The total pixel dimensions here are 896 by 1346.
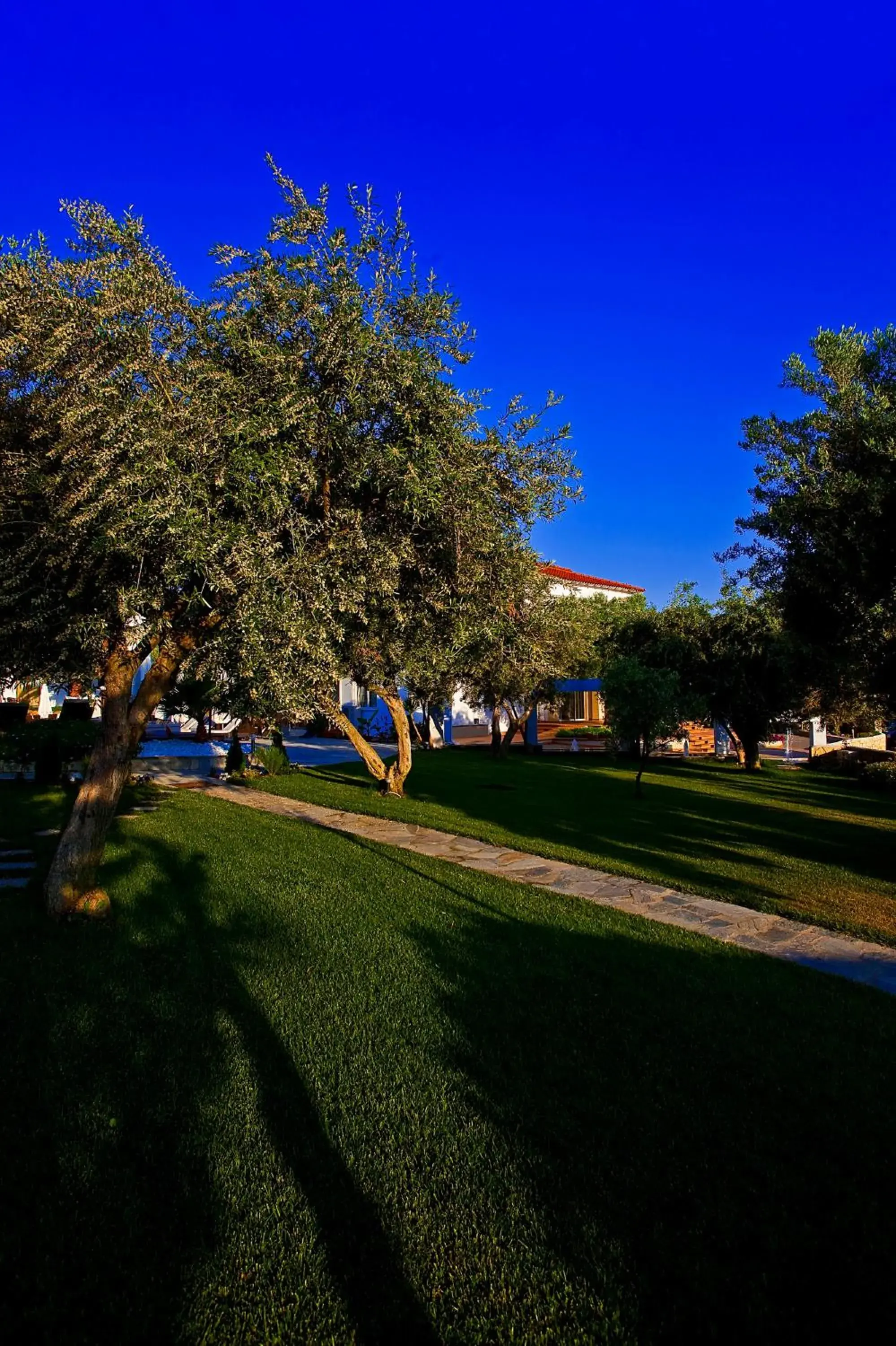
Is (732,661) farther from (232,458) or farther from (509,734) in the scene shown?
(232,458)

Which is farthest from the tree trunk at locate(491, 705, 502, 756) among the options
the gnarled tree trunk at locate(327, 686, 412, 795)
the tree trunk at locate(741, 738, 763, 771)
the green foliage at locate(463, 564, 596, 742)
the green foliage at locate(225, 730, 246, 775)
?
the gnarled tree trunk at locate(327, 686, 412, 795)

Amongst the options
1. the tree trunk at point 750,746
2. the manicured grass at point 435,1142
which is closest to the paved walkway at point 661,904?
the manicured grass at point 435,1142

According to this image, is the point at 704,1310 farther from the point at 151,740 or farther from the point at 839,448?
the point at 151,740

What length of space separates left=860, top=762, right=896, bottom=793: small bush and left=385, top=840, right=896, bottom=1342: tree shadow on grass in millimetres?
16533

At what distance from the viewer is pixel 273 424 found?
5.56m

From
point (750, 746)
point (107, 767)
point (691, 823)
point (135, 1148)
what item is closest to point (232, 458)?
point (107, 767)

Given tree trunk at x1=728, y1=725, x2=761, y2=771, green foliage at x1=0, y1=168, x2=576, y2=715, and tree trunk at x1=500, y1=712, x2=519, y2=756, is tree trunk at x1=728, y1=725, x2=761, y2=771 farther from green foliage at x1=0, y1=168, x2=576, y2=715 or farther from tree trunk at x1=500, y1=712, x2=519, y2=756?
green foliage at x1=0, y1=168, x2=576, y2=715

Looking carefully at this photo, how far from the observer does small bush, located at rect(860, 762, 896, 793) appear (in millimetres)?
19281

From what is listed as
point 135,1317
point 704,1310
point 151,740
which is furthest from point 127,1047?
point 151,740

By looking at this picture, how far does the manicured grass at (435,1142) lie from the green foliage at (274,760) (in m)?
12.9

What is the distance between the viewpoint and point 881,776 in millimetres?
19672

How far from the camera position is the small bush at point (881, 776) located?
19.3m

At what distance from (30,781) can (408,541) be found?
42.2 ft

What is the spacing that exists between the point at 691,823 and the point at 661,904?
5.90 meters
